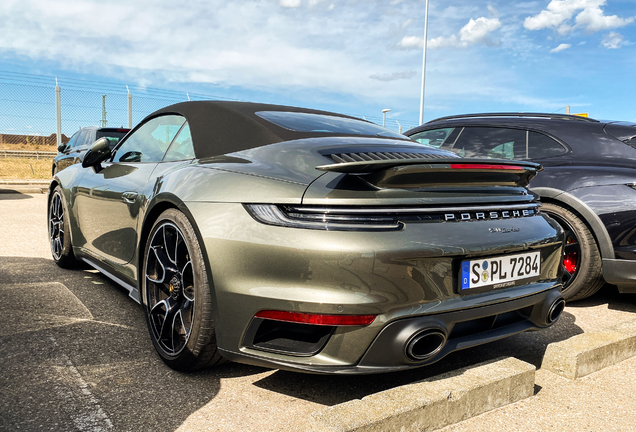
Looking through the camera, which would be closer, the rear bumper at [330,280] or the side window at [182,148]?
the rear bumper at [330,280]

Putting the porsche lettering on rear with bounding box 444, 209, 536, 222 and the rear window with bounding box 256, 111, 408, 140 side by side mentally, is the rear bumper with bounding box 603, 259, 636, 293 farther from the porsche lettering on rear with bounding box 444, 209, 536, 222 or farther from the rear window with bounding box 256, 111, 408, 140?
the rear window with bounding box 256, 111, 408, 140

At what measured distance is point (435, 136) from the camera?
5102mm

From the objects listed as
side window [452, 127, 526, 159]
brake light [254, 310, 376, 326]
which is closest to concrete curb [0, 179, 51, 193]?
side window [452, 127, 526, 159]

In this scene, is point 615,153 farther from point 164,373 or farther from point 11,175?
point 11,175

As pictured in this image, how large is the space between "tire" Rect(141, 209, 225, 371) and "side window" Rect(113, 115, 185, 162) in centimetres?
70

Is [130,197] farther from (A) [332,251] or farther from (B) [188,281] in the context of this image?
(A) [332,251]

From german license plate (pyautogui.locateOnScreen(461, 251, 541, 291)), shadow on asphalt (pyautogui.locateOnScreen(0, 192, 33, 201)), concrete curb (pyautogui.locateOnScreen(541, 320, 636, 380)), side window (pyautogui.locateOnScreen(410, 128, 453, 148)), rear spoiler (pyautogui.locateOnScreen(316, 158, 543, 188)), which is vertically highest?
side window (pyautogui.locateOnScreen(410, 128, 453, 148))

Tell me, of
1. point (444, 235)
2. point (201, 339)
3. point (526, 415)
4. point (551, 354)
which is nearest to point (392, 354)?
point (444, 235)

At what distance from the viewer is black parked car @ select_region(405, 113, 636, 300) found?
3588mm

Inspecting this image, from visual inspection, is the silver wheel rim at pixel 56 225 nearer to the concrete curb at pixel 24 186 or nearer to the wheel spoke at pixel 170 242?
the wheel spoke at pixel 170 242

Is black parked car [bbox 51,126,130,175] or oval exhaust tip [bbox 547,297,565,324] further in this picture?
black parked car [bbox 51,126,130,175]

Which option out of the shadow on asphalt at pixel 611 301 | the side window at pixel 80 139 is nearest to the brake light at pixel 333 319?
the shadow on asphalt at pixel 611 301

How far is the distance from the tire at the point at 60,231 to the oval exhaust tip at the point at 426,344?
3.26 m

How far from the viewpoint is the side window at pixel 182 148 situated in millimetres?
2846
